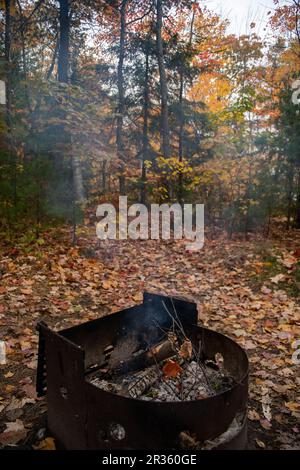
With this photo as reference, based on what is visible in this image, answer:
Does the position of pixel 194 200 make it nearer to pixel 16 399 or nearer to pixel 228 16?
pixel 16 399

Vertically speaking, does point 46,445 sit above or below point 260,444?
above

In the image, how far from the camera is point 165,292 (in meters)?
6.79

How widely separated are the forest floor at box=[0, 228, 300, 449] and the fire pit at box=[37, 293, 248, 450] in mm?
530

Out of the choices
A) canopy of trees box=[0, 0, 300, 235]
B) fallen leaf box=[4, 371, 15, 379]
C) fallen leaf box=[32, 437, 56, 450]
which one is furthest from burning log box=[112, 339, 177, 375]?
canopy of trees box=[0, 0, 300, 235]

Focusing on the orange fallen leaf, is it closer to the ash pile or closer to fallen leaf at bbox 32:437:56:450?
the ash pile

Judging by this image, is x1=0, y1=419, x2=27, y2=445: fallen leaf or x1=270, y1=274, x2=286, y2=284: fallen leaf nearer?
x1=0, y1=419, x2=27, y2=445: fallen leaf

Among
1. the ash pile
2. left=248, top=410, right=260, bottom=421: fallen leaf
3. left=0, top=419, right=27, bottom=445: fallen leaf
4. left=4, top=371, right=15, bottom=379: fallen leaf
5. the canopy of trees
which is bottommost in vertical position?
left=248, top=410, right=260, bottom=421: fallen leaf

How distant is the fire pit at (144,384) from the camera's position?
2326mm

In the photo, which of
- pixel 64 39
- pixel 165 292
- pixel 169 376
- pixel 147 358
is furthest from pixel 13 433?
pixel 64 39

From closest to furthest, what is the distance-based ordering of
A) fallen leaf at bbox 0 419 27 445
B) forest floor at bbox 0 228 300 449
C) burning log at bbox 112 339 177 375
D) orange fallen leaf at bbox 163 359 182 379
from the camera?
1. fallen leaf at bbox 0 419 27 445
2. orange fallen leaf at bbox 163 359 182 379
3. burning log at bbox 112 339 177 375
4. forest floor at bbox 0 228 300 449

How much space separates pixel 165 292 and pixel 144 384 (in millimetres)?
3768

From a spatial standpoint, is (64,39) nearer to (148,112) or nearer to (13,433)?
(148,112)

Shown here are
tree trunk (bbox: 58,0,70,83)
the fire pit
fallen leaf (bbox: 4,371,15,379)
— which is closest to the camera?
the fire pit

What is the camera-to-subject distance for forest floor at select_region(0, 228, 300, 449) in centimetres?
345
